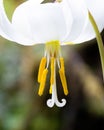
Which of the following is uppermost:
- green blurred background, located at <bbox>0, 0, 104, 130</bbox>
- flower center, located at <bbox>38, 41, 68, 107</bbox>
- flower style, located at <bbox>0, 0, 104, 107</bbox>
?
green blurred background, located at <bbox>0, 0, 104, 130</bbox>

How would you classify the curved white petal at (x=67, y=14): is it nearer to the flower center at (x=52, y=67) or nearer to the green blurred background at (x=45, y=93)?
the flower center at (x=52, y=67)

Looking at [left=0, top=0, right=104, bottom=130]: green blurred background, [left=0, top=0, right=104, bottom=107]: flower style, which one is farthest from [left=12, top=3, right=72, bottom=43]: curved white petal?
[left=0, top=0, right=104, bottom=130]: green blurred background

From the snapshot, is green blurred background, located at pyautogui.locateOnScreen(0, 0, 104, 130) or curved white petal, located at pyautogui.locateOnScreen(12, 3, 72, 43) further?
green blurred background, located at pyautogui.locateOnScreen(0, 0, 104, 130)

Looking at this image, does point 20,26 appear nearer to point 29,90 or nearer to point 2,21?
point 2,21

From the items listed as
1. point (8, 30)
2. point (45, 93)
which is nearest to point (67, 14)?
point (8, 30)

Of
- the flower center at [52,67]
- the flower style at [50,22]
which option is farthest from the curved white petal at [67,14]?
the flower center at [52,67]

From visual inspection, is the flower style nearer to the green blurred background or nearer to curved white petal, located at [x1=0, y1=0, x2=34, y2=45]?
curved white petal, located at [x1=0, y1=0, x2=34, y2=45]
